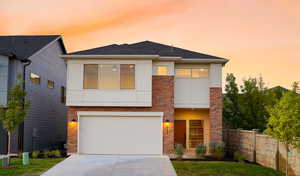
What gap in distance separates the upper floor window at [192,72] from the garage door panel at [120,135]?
2.80m

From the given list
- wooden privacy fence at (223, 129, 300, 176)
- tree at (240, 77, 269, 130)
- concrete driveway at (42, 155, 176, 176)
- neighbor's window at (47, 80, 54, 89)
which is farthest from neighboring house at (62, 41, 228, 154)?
neighbor's window at (47, 80, 54, 89)

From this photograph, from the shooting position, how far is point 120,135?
1544 cm

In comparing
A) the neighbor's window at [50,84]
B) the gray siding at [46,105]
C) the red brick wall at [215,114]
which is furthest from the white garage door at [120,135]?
the neighbor's window at [50,84]

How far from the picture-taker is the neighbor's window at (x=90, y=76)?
15250mm

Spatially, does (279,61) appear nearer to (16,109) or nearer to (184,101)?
(184,101)

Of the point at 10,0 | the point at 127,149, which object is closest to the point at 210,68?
the point at 127,149

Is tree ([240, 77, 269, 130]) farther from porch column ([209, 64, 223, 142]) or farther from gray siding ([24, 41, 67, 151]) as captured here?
gray siding ([24, 41, 67, 151])

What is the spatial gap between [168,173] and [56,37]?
1436 centimetres

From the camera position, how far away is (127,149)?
15344 millimetres

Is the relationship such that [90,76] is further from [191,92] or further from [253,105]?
[253,105]

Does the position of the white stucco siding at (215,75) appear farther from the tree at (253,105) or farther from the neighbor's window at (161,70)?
the tree at (253,105)

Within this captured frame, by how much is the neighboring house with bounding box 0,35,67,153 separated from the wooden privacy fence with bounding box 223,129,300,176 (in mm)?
11561

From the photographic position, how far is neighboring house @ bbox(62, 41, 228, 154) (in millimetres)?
15102

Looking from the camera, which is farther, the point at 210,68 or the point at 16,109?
the point at 210,68
